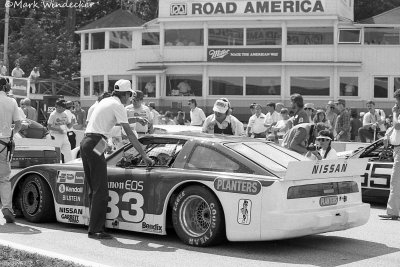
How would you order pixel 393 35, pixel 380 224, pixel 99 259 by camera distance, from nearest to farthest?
1. pixel 99 259
2. pixel 380 224
3. pixel 393 35

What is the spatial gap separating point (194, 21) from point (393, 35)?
994cm

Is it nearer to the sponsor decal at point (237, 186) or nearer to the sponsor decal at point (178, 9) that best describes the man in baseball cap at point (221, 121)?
the sponsor decal at point (237, 186)

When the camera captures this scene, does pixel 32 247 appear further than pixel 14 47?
No

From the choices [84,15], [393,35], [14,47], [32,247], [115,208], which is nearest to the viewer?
[32,247]

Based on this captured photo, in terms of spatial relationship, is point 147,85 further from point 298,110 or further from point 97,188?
point 97,188

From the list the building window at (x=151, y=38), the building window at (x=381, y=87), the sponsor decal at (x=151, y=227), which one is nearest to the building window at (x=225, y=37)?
the building window at (x=151, y=38)

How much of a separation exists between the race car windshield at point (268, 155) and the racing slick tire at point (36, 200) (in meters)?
2.58

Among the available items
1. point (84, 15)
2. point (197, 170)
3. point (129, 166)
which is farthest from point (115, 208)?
point (84, 15)

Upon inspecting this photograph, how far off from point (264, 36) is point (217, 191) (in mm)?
31111

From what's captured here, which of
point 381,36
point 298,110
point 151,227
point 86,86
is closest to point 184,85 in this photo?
point 86,86

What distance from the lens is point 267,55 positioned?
38156 mm

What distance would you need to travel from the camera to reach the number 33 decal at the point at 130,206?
8.60 metres

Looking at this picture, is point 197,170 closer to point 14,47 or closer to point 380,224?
point 380,224

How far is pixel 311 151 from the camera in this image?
34.3 feet
